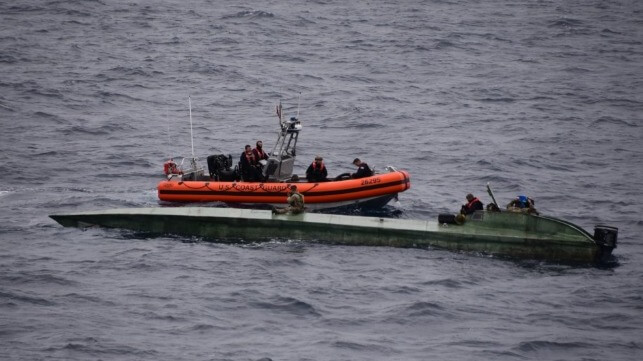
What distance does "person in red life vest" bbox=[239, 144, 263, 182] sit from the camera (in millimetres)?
28250

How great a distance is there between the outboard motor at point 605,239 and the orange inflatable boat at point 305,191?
5849 millimetres

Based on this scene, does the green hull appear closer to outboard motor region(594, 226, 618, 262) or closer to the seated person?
outboard motor region(594, 226, 618, 262)

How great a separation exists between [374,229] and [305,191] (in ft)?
11.1

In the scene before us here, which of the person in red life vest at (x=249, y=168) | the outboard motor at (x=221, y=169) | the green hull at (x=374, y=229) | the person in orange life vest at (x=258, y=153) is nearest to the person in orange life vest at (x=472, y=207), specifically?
the green hull at (x=374, y=229)

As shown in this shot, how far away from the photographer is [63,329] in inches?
757

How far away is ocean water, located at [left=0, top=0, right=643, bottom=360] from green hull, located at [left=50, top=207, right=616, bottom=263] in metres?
0.41

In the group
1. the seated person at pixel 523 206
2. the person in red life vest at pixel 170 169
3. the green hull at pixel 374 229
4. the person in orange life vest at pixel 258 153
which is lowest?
the green hull at pixel 374 229

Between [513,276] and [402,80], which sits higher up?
[402,80]

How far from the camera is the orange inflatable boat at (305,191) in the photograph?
27.3 meters

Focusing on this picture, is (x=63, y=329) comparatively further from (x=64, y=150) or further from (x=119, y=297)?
(x=64, y=150)

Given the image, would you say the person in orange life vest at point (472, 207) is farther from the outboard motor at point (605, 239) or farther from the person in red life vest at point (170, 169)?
the person in red life vest at point (170, 169)

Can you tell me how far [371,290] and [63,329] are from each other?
6551 mm

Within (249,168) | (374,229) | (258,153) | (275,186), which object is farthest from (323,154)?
(374,229)

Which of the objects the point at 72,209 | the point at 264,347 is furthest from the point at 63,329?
the point at 72,209
